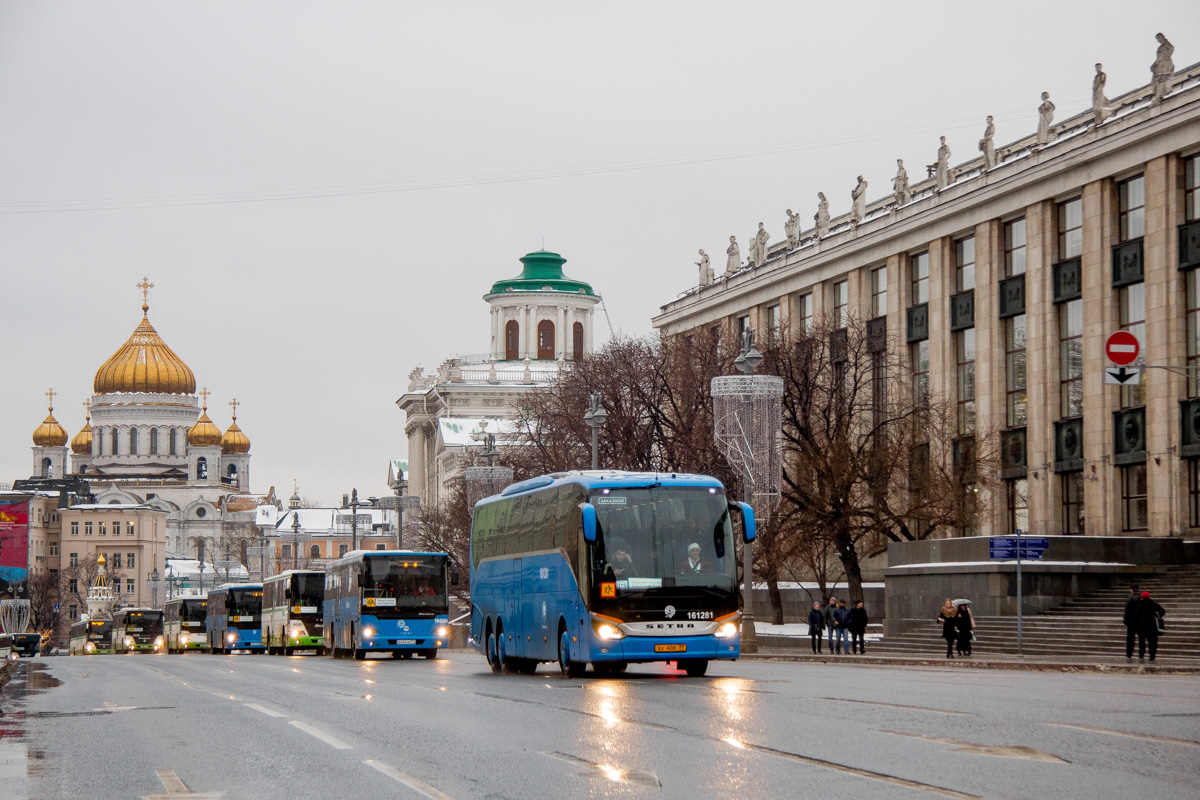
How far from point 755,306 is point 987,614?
3859cm

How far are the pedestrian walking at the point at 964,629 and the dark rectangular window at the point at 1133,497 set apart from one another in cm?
1615

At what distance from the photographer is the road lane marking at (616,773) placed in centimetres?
1177

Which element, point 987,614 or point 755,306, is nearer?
point 987,614

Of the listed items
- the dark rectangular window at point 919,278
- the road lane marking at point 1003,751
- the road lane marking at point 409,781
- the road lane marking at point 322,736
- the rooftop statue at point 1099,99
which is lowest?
the road lane marking at point 322,736

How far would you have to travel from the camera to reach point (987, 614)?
131ft

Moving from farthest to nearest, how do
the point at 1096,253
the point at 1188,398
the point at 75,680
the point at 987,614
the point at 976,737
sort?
the point at 1096,253 < the point at 1188,398 < the point at 987,614 < the point at 75,680 < the point at 976,737

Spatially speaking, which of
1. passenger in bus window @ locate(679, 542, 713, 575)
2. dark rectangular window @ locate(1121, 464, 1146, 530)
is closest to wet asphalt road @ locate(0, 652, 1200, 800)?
passenger in bus window @ locate(679, 542, 713, 575)

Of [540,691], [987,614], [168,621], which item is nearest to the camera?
[540,691]

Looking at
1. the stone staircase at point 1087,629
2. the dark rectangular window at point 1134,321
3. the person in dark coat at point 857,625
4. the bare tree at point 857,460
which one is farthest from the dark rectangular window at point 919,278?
the person in dark coat at point 857,625

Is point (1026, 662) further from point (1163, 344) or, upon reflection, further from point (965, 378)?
point (965, 378)

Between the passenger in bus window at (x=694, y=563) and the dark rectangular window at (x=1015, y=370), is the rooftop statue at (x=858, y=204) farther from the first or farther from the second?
the passenger in bus window at (x=694, y=563)

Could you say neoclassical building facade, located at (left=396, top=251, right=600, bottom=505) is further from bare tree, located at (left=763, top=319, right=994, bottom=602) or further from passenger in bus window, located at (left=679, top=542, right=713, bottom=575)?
passenger in bus window, located at (left=679, top=542, right=713, bottom=575)

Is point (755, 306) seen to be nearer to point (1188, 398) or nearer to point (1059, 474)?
point (1059, 474)

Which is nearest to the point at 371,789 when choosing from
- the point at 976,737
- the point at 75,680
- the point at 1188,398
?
the point at 976,737
